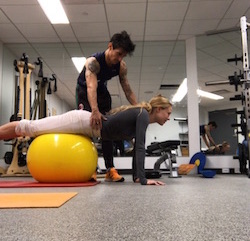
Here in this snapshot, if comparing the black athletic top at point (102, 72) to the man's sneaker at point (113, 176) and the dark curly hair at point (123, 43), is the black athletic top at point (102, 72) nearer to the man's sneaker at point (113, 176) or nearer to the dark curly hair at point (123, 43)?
the dark curly hair at point (123, 43)

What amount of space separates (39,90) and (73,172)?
8.60 ft

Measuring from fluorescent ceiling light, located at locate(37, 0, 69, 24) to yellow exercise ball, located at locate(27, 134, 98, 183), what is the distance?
2258mm

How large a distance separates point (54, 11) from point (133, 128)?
2484 millimetres

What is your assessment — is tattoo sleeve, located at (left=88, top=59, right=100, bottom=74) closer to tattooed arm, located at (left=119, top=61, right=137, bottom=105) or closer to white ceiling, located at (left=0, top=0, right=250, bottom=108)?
tattooed arm, located at (left=119, top=61, right=137, bottom=105)

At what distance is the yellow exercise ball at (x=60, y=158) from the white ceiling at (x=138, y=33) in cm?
227

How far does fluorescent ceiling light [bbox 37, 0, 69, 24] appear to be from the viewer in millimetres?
3648

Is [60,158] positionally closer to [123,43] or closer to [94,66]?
[94,66]

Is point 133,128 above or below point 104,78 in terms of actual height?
below

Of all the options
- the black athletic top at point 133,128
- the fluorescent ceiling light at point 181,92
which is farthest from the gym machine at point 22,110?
the fluorescent ceiling light at point 181,92

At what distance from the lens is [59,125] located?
213 centimetres

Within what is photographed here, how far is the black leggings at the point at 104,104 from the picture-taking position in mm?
2529

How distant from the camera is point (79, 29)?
4.37 metres

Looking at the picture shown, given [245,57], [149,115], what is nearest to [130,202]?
[149,115]

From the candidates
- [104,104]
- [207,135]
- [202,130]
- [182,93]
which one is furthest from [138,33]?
[104,104]
